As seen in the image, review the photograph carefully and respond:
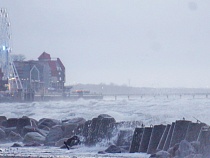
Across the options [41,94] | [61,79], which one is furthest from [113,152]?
[61,79]

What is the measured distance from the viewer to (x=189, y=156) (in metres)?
15.3

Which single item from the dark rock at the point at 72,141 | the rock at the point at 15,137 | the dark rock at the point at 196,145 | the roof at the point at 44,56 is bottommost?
the rock at the point at 15,137

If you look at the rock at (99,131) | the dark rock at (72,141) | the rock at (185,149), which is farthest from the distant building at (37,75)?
the rock at (185,149)

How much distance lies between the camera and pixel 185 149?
16.0 meters

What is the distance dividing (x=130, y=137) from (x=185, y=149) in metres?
4.59

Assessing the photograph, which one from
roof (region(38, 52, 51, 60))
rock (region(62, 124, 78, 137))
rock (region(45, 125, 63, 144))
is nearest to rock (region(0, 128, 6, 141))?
rock (region(45, 125, 63, 144))

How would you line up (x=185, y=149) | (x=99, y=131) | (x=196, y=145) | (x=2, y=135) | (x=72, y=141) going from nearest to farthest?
1. (x=185, y=149)
2. (x=196, y=145)
3. (x=72, y=141)
4. (x=99, y=131)
5. (x=2, y=135)

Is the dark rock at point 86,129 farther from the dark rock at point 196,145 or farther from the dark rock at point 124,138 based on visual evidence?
the dark rock at point 196,145

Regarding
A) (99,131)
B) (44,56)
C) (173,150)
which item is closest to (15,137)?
(99,131)

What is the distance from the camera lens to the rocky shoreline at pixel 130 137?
53.3 feet

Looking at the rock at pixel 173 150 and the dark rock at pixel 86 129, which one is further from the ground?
the dark rock at pixel 86 129

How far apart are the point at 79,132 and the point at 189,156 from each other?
811 centimetres

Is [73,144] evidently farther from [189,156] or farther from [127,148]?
[189,156]

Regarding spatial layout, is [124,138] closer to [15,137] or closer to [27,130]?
[15,137]
